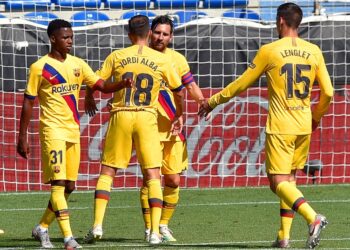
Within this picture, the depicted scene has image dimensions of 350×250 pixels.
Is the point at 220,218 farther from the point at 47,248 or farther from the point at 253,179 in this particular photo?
the point at 253,179

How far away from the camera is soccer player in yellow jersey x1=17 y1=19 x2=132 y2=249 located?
9.34m

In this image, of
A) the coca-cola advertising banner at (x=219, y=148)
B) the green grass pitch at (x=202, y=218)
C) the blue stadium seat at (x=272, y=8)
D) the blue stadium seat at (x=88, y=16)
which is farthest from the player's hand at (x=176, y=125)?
the blue stadium seat at (x=272, y=8)

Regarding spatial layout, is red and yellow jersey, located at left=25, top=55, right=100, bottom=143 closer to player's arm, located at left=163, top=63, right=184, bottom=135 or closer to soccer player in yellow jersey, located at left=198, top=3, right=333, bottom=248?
player's arm, located at left=163, top=63, right=184, bottom=135

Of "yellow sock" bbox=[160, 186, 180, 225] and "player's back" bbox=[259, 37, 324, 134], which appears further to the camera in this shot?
"yellow sock" bbox=[160, 186, 180, 225]

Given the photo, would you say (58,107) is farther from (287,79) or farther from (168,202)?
(287,79)

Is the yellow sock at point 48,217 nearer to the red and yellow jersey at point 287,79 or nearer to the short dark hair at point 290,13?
the red and yellow jersey at point 287,79

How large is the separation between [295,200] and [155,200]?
138cm

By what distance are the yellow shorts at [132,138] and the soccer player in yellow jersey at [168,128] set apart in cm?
63

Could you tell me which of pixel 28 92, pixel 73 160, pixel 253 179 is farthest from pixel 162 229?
pixel 253 179

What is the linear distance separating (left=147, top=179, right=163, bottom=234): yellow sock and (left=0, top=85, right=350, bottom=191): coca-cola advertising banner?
6241 mm

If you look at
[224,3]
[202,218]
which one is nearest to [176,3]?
[224,3]

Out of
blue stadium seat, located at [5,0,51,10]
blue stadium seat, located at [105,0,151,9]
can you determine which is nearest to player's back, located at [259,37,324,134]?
blue stadium seat, located at [5,0,51,10]

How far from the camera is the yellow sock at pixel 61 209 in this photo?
29.8 ft

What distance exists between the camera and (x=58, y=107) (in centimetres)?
945
